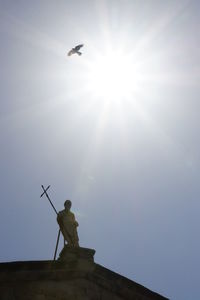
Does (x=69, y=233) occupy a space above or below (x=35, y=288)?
above

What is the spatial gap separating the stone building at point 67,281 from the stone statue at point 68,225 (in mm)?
801

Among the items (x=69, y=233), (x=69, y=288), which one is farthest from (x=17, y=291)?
(x=69, y=233)

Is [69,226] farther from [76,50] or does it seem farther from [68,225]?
[76,50]

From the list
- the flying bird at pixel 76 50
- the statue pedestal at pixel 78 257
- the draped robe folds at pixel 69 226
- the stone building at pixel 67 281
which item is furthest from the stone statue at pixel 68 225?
the flying bird at pixel 76 50

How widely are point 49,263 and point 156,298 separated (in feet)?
12.7

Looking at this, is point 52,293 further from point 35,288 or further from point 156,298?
point 156,298

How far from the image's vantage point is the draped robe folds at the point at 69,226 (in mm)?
16031

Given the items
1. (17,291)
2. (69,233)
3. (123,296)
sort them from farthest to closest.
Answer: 1. (69,233)
2. (123,296)
3. (17,291)

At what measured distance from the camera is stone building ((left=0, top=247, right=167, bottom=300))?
1380cm

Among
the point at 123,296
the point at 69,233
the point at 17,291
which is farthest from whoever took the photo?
the point at 69,233

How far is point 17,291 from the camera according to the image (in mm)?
13711

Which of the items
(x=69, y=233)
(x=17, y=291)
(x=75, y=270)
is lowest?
(x=17, y=291)

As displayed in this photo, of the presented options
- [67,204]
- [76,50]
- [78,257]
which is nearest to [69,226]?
[67,204]

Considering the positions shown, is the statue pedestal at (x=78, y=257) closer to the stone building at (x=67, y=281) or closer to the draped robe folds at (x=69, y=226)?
the stone building at (x=67, y=281)
